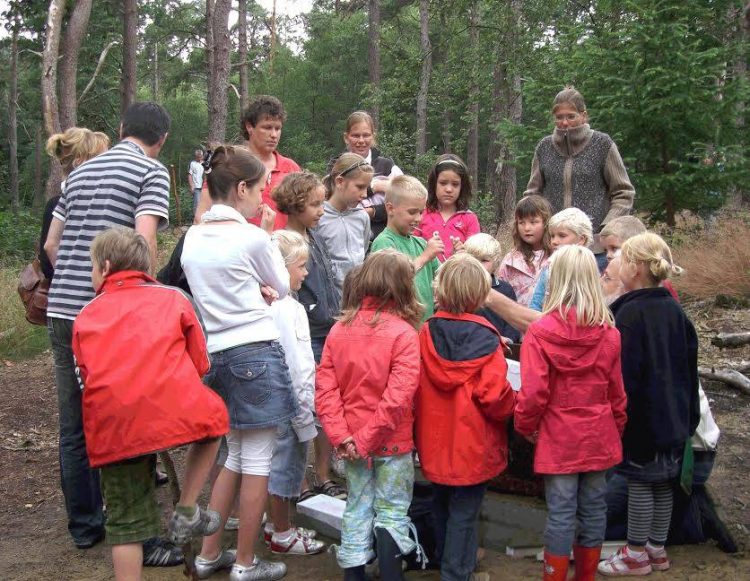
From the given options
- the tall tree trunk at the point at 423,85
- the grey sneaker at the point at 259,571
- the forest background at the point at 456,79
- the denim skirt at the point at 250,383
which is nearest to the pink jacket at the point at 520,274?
the denim skirt at the point at 250,383

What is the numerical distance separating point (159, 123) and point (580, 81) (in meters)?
7.75

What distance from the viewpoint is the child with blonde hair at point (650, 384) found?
132 inches

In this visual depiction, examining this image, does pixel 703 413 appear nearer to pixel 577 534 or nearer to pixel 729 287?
pixel 577 534

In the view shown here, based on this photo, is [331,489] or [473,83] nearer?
[331,489]

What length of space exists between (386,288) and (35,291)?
6.86 feet

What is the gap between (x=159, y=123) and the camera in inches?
148

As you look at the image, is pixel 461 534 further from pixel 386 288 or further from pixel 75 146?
pixel 75 146

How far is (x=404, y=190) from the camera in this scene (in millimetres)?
4273

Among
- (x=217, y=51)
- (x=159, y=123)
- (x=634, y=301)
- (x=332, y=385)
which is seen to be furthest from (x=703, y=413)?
(x=217, y=51)

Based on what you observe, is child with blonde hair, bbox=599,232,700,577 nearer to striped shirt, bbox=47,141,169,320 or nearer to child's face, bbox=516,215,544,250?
child's face, bbox=516,215,544,250

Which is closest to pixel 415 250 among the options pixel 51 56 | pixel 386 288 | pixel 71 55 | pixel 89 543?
pixel 386 288

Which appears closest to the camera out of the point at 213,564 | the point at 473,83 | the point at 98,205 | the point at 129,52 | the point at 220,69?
the point at 213,564

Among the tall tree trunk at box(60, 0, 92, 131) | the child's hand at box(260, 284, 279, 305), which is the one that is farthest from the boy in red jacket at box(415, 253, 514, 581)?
the tall tree trunk at box(60, 0, 92, 131)

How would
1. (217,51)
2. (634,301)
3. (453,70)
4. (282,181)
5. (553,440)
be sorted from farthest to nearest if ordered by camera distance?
1. (453,70)
2. (217,51)
3. (282,181)
4. (634,301)
5. (553,440)
